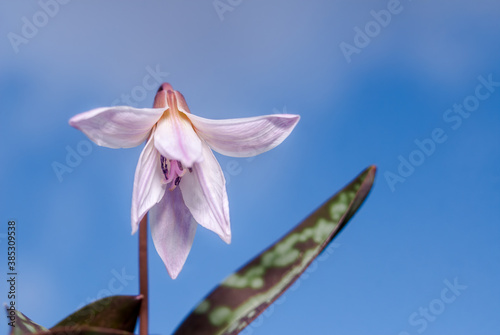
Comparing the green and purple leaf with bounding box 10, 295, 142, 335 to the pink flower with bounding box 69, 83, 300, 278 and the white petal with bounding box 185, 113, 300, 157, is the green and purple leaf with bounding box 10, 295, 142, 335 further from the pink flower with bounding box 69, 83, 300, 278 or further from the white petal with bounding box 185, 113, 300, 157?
the white petal with bounding box 185, 113, 300, 157

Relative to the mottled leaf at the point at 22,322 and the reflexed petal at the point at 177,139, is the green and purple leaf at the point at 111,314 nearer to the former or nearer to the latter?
the mottled leaf at the point at 22,322

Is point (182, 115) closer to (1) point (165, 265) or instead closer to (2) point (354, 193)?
(1) point (165, 265)

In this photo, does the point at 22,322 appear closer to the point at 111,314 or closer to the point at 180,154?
the point at 111,314

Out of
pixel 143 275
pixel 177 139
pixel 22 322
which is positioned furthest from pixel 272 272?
pixel 22 322

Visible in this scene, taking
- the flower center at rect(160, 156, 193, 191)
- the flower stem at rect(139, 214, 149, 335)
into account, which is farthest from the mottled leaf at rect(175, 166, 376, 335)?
the flower center at rect(160, 156, 193, 191)

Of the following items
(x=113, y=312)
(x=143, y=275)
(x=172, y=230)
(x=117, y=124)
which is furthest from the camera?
(x=172, y=230)

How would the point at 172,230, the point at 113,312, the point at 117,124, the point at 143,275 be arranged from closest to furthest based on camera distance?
the point at 113,312, the point at 143,275, the point at 117,124, the point at 172,230

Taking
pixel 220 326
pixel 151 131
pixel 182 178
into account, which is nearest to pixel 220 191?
pixel 182 178
